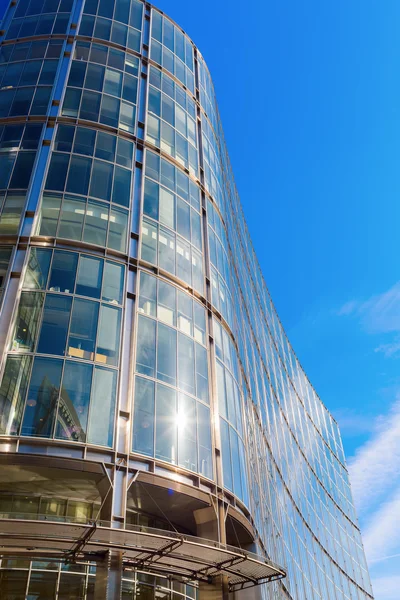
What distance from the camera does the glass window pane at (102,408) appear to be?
18.9 meters

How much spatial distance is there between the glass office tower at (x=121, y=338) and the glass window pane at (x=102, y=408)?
0.08 meters

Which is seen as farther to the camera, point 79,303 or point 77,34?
point 77,34

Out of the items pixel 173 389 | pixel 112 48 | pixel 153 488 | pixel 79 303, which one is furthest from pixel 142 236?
pixel 112 48

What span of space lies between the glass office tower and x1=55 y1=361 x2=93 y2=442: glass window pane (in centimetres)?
5

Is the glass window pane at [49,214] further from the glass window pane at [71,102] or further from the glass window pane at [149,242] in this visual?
the glass window pane at [71,102]

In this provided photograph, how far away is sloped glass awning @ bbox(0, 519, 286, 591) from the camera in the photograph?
51.2 feet

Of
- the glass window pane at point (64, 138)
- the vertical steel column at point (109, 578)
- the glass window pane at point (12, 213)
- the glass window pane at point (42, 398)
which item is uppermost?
the glass window pane at point (64, 138)

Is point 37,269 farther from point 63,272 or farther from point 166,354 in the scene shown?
point 166,354

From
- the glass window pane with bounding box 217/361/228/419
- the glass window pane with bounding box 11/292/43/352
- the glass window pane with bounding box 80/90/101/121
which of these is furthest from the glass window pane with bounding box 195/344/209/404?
the glass window pane with bounding box 80/90/101/121

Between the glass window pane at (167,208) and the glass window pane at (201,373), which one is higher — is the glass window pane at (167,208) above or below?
above

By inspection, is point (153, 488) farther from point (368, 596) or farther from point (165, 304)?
point (368, 596)

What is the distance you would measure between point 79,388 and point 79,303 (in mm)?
3704

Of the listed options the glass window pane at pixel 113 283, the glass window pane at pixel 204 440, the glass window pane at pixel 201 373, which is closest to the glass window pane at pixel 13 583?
the glass window pane at pixel 204 440

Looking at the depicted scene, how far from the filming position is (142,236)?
25531 mm
